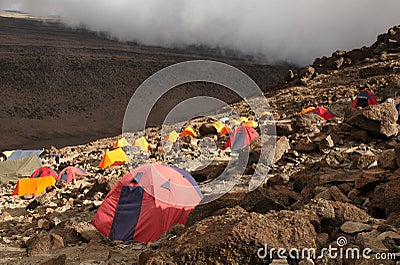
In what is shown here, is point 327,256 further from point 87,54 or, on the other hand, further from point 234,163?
point 87,54

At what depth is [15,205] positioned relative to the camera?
40.0ft

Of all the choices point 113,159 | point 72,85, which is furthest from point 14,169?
A: point 72,85

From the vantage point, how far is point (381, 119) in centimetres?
935

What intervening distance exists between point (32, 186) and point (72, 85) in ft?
122

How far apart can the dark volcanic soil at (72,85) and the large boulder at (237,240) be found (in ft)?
104

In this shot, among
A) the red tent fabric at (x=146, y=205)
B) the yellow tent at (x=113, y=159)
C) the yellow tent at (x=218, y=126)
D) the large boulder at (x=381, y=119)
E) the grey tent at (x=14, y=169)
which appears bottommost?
the grey tent at (x=14, y=169)

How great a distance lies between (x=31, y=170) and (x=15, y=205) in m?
6.40

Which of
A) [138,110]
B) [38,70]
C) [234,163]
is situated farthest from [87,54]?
[234,163]

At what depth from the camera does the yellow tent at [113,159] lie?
1727cm

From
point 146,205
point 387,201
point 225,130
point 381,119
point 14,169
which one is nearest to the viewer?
point 387,201

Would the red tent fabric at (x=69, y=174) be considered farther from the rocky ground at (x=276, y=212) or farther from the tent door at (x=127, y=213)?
the tent door at (x=127, y=213)

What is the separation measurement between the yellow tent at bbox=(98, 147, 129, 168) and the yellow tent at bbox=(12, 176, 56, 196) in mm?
3144

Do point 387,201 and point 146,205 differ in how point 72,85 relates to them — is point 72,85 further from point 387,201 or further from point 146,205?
point 387,201

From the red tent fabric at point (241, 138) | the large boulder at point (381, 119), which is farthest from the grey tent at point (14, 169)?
the large boulder at point (381, 119)
